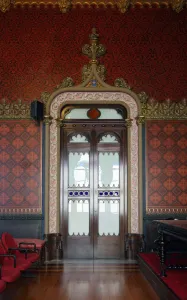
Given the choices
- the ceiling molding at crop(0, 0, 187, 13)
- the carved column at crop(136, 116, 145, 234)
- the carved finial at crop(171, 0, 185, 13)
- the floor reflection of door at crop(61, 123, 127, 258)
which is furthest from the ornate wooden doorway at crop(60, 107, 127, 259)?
the carved finial at crop(171, 0, 185, 13)

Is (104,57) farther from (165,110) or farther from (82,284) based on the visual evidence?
(82,284)

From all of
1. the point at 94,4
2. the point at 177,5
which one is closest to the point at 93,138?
the point at 94,4

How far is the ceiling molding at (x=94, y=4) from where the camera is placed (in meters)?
8.18

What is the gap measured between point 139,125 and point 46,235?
9.51 ft

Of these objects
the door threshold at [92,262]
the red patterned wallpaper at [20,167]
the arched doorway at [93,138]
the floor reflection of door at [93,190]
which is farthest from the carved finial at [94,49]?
the door threshold at [92,262]

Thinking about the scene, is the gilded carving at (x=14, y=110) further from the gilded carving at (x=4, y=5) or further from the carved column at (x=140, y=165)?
the carved column at (x=140, y=165)

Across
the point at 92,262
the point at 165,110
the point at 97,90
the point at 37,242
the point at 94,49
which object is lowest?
the point at 92,262

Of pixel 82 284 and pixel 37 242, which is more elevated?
pixel 37 242

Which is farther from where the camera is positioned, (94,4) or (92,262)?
(94,4)

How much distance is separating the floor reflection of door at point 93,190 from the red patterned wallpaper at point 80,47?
1.12 m

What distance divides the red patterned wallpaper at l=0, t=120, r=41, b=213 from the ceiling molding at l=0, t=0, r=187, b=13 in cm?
245

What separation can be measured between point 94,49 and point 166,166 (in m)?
2.82

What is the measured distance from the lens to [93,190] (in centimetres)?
820

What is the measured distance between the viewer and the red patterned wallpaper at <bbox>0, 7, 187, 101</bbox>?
819 cm
